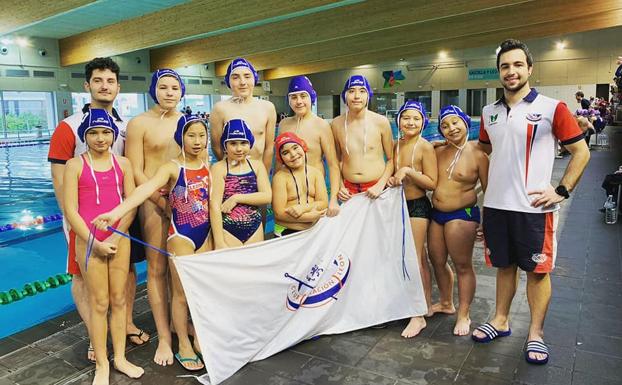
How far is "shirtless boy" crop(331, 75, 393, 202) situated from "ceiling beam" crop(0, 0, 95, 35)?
928 cm

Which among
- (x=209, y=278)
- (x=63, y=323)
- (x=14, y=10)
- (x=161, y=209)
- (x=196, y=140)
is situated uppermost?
(x=14, y=10)

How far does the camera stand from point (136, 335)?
3.23 meters

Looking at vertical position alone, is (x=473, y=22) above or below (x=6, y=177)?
above

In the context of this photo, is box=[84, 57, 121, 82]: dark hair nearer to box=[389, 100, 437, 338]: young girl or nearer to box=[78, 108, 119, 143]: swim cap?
box=[78, 108, 119, 143]: swim cap

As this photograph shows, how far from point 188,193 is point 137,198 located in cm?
30

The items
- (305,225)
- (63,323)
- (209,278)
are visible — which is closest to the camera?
(209,278)

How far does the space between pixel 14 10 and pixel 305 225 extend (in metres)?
11.9

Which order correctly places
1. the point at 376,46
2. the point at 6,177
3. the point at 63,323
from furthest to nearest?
1. the point at 376,46
2. the point at 6,177
3. the point at 63,323

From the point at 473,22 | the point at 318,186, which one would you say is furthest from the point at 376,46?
the point at 318,186

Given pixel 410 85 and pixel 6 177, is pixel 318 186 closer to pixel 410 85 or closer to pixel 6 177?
pixel 6 177

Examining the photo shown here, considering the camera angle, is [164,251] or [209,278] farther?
[164,251]

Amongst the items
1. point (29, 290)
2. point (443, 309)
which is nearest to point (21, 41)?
point (29, 290)

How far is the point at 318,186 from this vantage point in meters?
3.22

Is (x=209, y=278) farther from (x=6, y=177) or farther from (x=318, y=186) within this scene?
(x=6, y=177)
